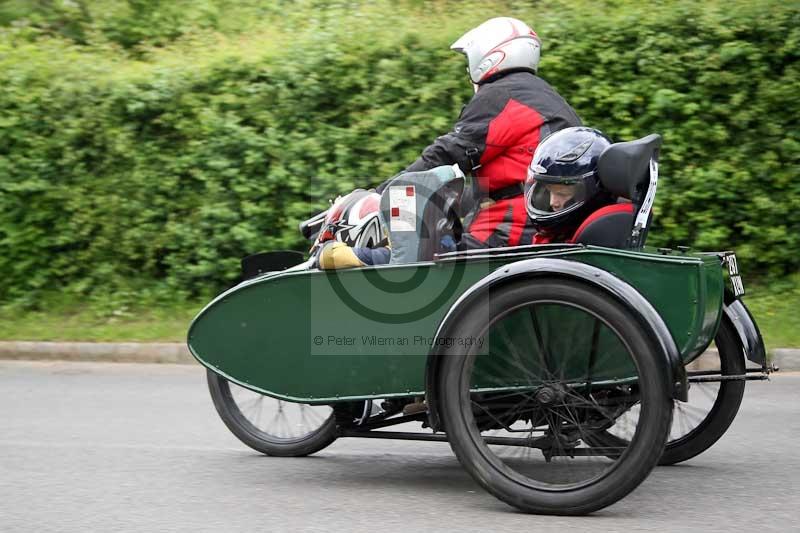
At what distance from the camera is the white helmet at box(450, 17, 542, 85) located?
4.91 meters

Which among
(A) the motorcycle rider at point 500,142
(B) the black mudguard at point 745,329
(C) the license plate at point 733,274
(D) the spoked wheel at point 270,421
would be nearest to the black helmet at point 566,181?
(A) the motorcycle rider at point 500,142

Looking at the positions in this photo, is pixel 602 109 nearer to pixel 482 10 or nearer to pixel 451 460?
pixel 482 10

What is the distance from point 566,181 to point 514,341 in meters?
0.70

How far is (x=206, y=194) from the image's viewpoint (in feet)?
31.9

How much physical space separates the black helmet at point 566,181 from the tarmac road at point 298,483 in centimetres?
119

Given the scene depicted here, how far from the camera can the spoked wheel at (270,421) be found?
17.1 ft

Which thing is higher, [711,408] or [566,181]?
[566,181]

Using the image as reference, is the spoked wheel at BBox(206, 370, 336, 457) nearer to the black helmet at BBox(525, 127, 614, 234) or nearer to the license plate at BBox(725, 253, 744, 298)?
the black helmet at BBox(525, 127, 614, 234)

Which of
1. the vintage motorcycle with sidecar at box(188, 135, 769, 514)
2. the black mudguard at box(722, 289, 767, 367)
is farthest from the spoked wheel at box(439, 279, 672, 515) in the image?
the black mudguard at box(722, 289, 767, 367)

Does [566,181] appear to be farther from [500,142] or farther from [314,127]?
[314,127]

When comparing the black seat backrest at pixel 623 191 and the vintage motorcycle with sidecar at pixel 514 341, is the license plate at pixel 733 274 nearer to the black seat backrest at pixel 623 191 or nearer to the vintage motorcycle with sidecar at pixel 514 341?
the vintage motorcycle with sidecar at pixel 514 341

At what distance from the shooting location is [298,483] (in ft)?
15.7

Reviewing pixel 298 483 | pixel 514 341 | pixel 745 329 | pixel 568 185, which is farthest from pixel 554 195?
pixel 298 483

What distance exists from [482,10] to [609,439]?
7061 millimetres
